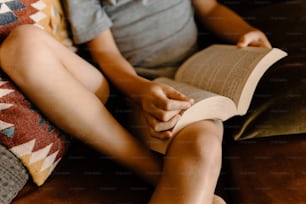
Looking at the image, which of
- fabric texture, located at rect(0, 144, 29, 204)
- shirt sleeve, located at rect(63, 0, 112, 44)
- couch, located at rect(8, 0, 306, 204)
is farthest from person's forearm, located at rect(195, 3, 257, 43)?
fabric texture, located at rect(0, 144, 29, 204)

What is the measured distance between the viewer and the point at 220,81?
0.73 meters

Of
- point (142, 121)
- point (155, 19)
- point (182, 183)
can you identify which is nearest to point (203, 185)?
point (182, 183)

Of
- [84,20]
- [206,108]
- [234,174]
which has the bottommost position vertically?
[234,174]

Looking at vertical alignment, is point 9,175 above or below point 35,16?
below

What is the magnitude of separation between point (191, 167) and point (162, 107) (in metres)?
0.10

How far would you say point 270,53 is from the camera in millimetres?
741

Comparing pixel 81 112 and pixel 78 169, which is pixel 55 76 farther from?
pixel 78 169

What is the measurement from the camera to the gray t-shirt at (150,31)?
84cm

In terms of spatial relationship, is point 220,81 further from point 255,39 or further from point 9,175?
point 9,175

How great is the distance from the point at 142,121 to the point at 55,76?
0.17 meters

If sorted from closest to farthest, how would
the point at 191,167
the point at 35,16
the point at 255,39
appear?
1. the point at 191,167
2. the point at 35,16
3. the point at 255,39

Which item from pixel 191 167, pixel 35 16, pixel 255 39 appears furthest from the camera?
pixel 255 39

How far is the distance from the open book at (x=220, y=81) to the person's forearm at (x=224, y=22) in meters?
0.09

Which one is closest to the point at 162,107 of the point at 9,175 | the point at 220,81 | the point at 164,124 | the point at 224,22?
the point at 164,124
